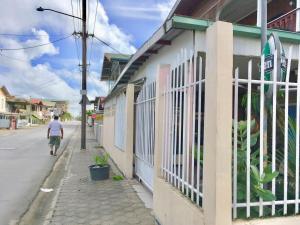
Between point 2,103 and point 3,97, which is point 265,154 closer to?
point 2,103

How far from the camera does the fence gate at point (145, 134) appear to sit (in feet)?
23.3

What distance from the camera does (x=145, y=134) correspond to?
7.66 meters

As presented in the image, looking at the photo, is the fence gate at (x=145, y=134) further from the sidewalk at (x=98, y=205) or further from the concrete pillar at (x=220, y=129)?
the concrete pillar at (x=220, y=129)

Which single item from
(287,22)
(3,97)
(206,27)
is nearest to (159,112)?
(206,27)

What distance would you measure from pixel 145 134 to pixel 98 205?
6.17 feet

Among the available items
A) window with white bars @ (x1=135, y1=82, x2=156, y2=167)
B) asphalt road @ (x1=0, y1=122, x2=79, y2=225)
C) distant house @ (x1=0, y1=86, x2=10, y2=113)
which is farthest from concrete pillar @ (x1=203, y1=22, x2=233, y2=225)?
distant house @ (x1=0, y1=86, x2=10, y2=113)

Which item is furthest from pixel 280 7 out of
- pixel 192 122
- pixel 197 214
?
pixel 197 214

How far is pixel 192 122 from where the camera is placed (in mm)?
4043

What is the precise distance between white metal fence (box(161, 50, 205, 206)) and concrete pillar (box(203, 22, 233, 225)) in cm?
38

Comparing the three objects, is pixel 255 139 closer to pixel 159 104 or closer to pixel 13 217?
pixel 159 104

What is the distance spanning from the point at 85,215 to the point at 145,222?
105 cm

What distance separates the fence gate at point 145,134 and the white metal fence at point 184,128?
2.00m

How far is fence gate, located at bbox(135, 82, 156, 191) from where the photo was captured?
7.10 m

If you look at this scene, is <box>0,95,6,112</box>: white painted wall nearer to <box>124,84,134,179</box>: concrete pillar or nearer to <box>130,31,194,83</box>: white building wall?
<box>130,31,194,83</box>: white building wall
